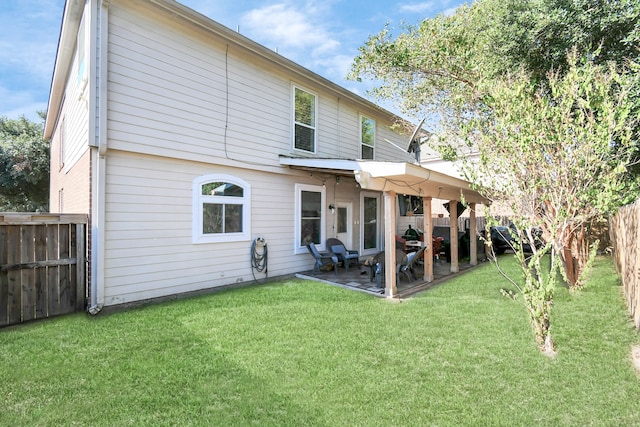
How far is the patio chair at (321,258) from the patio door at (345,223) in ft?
4.18

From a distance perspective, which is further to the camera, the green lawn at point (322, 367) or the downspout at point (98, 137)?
the downspout at point (98, 137)

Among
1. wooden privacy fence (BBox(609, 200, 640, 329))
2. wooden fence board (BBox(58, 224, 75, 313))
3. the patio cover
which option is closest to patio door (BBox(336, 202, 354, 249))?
the patio cover

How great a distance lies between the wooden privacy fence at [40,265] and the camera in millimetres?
4555

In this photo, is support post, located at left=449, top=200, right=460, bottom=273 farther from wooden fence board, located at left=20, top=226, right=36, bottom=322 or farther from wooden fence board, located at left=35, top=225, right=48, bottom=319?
wooden fence board, located at left=20, top=226, right=36, bottom=322

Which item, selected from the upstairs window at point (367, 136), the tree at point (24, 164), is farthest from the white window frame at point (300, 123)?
the tree at point (24, 164)

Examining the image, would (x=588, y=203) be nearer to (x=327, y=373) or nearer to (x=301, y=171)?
(x=327, y=373)

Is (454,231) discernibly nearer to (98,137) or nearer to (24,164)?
(98,137)

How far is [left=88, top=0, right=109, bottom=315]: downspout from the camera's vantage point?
4949 mm

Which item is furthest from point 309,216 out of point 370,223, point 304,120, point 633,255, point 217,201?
point 633,255

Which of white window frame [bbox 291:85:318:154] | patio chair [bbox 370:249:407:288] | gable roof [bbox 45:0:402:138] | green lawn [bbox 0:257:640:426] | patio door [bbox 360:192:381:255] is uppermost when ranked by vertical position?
gable roof [bbox 45:0:402:138]

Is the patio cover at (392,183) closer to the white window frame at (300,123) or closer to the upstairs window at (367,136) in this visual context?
the white window frame at (300,123)

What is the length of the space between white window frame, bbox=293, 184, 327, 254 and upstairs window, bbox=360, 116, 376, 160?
2.55 meters

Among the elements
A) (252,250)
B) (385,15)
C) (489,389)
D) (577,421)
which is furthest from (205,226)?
(385,15)

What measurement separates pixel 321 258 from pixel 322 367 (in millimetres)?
4811
